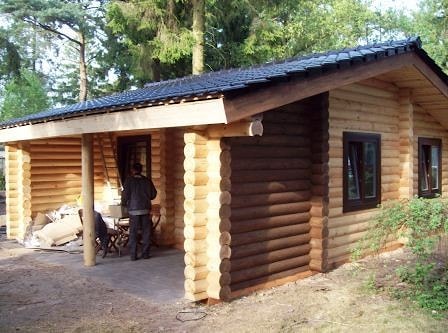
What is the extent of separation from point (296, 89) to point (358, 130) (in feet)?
10.4

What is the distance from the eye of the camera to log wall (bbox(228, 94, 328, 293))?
627 centimetres

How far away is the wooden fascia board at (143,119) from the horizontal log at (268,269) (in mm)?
2144

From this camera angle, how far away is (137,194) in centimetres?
830

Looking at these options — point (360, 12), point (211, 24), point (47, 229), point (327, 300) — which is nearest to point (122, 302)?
point (327, 300)

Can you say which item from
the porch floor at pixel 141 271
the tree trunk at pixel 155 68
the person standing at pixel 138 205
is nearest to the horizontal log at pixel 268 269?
the porch floor at pixel 141 271

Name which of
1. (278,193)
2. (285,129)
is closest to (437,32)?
(285,129)

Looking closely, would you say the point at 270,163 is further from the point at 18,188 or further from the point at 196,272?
the point at 18,188

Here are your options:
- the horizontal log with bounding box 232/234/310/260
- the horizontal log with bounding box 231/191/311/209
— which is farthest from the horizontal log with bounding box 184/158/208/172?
the horizontal log with bounding box 232/234/310/260

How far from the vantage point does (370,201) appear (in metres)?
8.92

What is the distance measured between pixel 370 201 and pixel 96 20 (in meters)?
20.7

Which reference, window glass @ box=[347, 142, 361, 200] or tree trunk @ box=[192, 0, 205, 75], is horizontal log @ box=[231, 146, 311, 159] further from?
tree trunk @ box=[192, 0, 205, 75]

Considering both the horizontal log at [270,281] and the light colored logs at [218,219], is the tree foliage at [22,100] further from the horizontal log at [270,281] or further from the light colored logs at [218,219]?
the light colored logs at [218,219]

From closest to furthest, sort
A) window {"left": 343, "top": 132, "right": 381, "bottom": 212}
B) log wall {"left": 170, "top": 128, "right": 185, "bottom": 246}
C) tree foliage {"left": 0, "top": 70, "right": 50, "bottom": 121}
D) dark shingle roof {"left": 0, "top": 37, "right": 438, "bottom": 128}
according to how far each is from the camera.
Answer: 1. dark shingle roof {"left": 0, "top": 37, "right": 438, "bottom": 128}
2. window {"left": 343, "top": 132, "right": 381, "bottom": 212}
3. log wall {"left": 170, "top": 128, "right": 185, "bottom": 246}
4. tree foliage {"left": 0, "top": 70, "right": 50, "bottom": 121}

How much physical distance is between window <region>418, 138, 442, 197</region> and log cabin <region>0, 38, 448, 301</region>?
34mm
